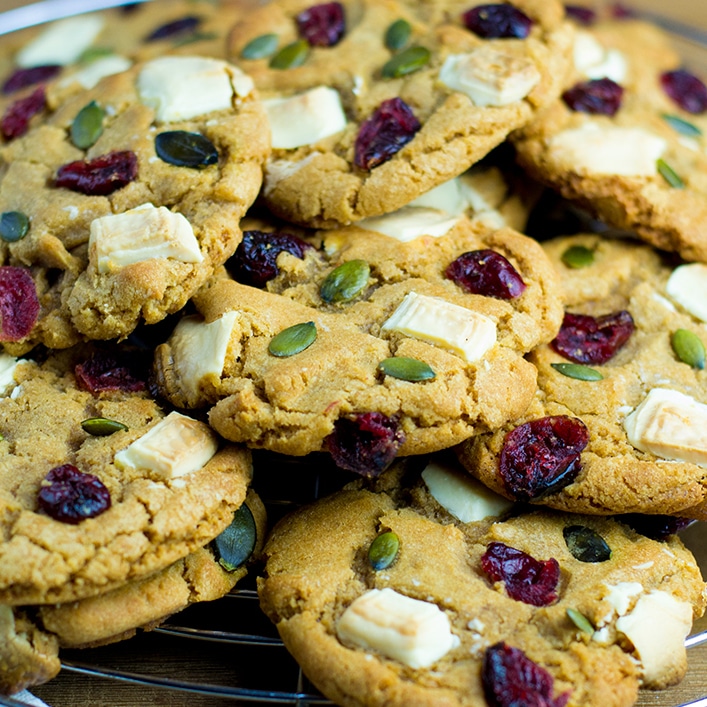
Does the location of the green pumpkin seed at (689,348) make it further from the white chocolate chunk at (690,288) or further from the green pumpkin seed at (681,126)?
the green pumpkin seed at (681,126)

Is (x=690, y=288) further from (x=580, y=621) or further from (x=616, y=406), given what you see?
(x=580, y=621)

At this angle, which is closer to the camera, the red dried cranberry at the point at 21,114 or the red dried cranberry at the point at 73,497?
the red dried cranberry at the point at 73,497

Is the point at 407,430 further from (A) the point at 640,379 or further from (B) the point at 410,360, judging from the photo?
(A) the point at 640,379

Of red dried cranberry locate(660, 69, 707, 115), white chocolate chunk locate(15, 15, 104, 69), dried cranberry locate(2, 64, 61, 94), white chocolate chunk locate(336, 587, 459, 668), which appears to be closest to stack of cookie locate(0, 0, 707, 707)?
white chocolate chunk locate(336, 587, 459, 668)

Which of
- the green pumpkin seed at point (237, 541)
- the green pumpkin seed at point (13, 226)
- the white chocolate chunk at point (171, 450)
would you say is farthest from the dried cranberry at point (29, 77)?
the green pumpkin seed at point (237, 541)

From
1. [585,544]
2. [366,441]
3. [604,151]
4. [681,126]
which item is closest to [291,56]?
[604,151]

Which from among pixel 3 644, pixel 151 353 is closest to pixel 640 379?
pixel 151 353
